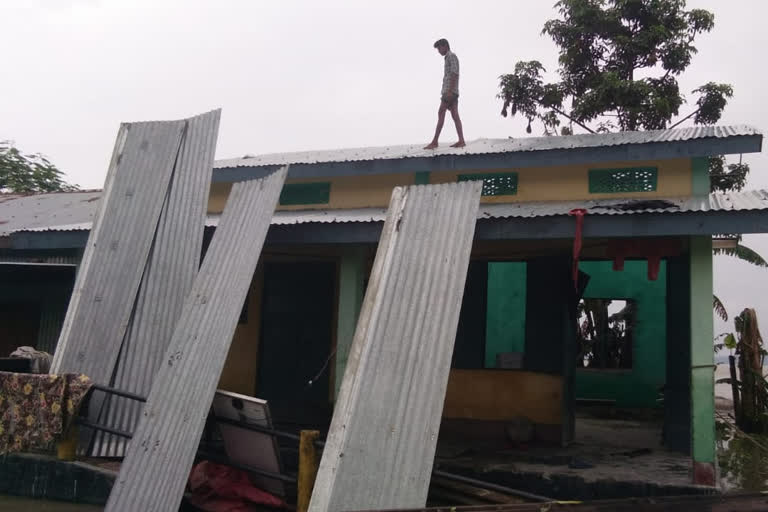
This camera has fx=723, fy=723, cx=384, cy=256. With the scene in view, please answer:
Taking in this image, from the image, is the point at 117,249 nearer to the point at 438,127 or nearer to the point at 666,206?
the point at 438,127

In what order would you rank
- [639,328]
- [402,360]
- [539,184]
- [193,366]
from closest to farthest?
[402,360] < [193,366] < [539,184] < [639,328]

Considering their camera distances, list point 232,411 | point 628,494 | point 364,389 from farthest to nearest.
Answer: point 628,494 → point 232,411 → point 364,389

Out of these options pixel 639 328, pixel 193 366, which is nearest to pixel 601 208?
pixel 193 366

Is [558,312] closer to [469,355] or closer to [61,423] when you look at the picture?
[469,355]

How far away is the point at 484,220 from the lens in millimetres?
6805

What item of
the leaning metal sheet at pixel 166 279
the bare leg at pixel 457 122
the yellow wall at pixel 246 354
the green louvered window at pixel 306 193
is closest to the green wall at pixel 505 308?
the bare leg at pixel 457 122

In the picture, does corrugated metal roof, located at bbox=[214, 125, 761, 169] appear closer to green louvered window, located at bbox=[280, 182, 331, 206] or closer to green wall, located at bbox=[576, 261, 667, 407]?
green louvered window, located at bbox=[280, 182, 331, 206]

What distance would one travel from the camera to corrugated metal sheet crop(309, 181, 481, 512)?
4938 mm

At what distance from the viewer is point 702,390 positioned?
21.2 ft

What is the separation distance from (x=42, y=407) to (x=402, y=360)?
3294 millimetres

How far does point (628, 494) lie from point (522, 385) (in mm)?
2570

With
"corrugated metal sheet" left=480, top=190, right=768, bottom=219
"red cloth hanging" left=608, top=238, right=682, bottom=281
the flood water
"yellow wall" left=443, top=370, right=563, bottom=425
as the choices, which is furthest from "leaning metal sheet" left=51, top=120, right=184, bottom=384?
the flood water

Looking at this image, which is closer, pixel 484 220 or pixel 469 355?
pixel 484 220

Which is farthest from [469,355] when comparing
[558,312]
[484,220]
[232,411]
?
[232,411]
